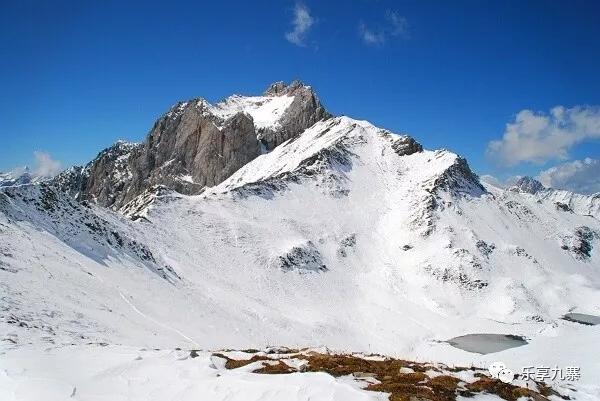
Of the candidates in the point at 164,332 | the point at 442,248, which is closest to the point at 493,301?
the point at 442,248

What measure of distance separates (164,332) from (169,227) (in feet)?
131

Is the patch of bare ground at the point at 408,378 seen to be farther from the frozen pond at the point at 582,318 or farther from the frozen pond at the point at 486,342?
the frozen pond at the point at 582,318

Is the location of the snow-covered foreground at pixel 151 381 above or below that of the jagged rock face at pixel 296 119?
below

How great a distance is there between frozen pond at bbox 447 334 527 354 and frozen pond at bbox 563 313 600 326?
15.1 m

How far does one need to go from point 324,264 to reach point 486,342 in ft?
89.9

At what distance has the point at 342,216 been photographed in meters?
98.4

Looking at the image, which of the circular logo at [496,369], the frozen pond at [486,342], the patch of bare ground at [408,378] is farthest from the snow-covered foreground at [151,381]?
the frozen pond at [486,342]

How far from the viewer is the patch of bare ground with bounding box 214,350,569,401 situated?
41.4 feet

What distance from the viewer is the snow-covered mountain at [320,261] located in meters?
30.7

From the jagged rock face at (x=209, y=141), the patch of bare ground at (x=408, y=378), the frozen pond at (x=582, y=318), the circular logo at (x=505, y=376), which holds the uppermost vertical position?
the jagged rock face at (x=209, y=141)

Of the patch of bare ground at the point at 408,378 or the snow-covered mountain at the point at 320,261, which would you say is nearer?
the patch of bare ground at the point at 408,378

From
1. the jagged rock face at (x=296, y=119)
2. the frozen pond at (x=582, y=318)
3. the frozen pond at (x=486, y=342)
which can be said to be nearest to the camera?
the frozen pond at (x=486, y=342)

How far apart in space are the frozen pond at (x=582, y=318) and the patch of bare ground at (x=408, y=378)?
7191 centimetres

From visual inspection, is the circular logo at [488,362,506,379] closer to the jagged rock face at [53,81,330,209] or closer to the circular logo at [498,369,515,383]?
the circular logo at [498,369,515,383]
